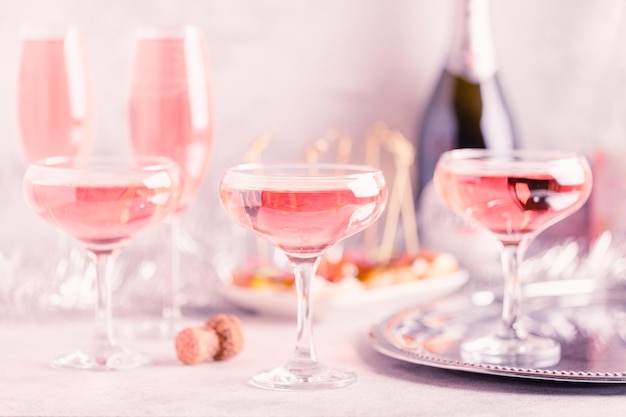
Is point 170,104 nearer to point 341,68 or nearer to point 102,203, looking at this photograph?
point 102,203

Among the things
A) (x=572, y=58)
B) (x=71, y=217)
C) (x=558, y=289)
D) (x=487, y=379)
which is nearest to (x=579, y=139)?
(x=572, y=58)

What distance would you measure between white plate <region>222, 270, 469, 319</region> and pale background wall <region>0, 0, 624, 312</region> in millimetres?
561

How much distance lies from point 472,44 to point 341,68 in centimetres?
25

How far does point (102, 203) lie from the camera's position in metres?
1.05

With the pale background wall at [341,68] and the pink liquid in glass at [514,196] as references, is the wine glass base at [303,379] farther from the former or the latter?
the pale background wall at [341,68]

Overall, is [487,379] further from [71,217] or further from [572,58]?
[572,58]

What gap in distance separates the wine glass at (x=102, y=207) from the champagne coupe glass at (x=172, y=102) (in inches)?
7.1

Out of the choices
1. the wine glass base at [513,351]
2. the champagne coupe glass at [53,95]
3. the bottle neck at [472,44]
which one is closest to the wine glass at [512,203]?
the wine glass base at [513,351]

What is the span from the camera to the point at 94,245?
43.6 inches

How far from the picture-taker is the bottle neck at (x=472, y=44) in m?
1.90

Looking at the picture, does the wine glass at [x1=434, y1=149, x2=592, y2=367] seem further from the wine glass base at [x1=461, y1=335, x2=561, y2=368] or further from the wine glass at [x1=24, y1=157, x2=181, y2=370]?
the wine glass at [x1=24, y1=157, x2=181, y2=370]

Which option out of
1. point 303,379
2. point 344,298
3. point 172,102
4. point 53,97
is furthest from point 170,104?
point 303,379

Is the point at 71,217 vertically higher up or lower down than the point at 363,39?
lower down

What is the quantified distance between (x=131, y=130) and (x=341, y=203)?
0.43m
